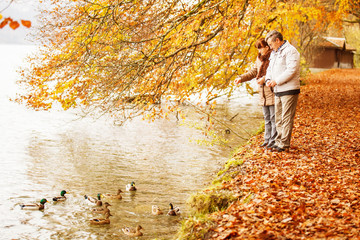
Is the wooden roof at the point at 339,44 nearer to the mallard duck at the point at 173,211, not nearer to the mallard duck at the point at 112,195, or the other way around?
the mallard duck at the point at 112,195

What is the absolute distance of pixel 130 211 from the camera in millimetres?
10078

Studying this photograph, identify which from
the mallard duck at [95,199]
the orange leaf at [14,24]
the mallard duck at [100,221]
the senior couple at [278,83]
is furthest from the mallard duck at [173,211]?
the orange leaf at [14,24]

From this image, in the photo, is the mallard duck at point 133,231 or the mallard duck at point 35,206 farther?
the mallard duck at point 35,206

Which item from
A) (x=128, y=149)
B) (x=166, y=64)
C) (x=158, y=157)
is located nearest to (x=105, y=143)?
(x=128, y=149)

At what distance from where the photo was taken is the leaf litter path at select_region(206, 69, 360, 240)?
4.89 metres

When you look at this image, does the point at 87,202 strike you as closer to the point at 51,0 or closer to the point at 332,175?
the point at 51,0

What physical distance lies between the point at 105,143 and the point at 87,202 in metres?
8.11

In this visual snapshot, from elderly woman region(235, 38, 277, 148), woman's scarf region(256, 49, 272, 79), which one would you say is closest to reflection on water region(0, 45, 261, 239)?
elderly woman region(235, 38, 277, 148)

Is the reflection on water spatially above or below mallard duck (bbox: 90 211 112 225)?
above

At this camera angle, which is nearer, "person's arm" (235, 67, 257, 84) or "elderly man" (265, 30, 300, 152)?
"elderly man" (265, 30, 300, 152)

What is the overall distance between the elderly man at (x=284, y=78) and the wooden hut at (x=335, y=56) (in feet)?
197

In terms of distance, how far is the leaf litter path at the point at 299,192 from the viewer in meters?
4.89

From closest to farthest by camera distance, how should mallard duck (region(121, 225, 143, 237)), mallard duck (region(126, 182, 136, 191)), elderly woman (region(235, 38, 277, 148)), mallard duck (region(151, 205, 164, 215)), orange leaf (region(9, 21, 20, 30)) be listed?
orange leaf (region(9, 21, 20, 30)) < mallard duck (region(121, 225, 143, 237)) < elderly woman (region(235, 38, 277, 148)) < mallard duck (region(151, 205, 164, 215)) < mallard duck (region(126, 182, 136, 191))

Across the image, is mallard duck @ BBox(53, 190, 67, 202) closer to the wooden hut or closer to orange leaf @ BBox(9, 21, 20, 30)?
orange leaf @ BBox(9, 21, 20, 30)
